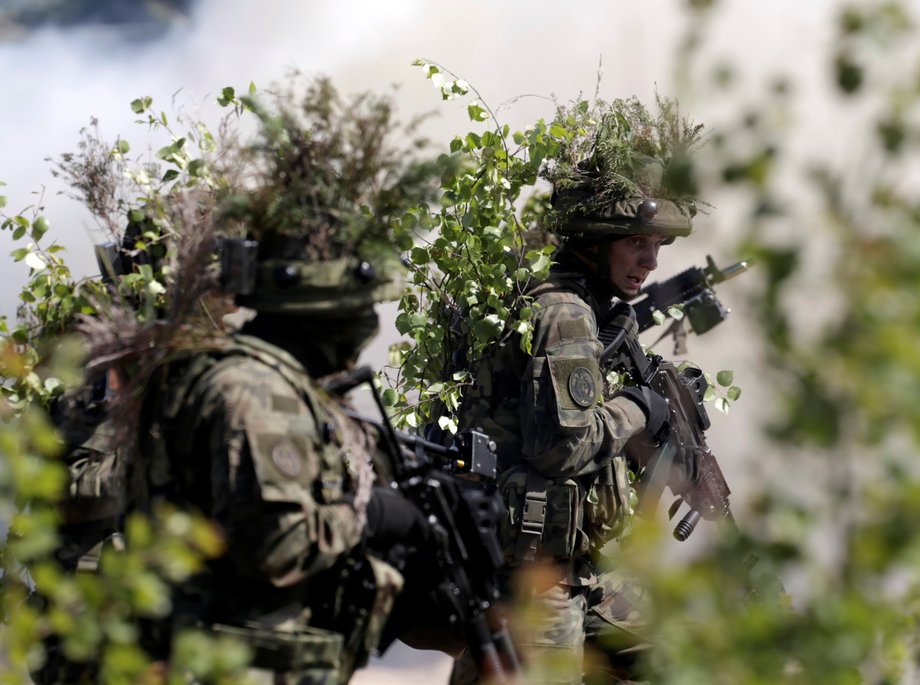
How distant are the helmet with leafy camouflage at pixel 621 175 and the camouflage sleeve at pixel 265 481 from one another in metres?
2.64

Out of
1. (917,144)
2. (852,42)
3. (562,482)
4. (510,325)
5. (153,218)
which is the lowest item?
(562,482)

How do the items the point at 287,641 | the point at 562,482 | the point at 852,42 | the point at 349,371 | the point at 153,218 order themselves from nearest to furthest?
the point at 852,42
the point at 287,641
the point at 349,371
the point at 153,218
the point at 562,482

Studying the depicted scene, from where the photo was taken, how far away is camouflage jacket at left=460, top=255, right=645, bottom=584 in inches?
206

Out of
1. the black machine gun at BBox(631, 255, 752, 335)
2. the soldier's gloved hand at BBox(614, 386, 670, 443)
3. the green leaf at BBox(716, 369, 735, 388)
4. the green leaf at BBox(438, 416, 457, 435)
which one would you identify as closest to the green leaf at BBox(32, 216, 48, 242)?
the green leaf at BBox(438, 416, 457, 435)

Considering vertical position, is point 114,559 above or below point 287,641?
above

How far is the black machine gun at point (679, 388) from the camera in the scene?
5879mm

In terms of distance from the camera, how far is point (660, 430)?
591 centimetres

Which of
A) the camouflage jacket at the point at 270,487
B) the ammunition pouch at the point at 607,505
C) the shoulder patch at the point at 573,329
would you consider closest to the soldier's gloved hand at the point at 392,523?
the camouflage jacket at the point at 270,487

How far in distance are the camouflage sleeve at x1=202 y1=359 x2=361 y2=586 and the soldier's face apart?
2.69 meters

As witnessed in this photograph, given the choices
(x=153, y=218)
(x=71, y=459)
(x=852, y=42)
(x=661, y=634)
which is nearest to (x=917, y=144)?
(x=852, y=42)

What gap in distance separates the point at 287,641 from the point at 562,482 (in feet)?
7.37

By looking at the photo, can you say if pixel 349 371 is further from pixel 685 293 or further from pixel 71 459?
pixel 685 293

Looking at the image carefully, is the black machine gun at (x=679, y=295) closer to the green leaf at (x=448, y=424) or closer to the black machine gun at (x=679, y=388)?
the black machine gun at (x=679, y=388)

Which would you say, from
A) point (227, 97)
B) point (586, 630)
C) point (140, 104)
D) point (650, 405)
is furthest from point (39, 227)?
point (586, 630)
